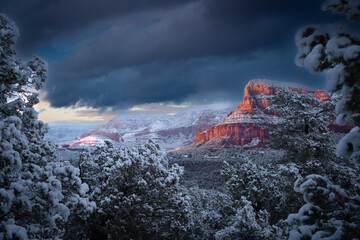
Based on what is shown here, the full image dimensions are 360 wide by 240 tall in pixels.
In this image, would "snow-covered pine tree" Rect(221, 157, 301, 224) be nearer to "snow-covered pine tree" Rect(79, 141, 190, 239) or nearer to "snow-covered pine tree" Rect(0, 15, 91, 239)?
"snow-covered pine tree" Rect(79, 141, 190, 239)

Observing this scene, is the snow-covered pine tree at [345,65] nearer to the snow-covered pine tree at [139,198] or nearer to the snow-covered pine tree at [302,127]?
the snow-covered pine tree at [139,198]

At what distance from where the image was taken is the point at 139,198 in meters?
9.14

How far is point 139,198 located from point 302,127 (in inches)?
416

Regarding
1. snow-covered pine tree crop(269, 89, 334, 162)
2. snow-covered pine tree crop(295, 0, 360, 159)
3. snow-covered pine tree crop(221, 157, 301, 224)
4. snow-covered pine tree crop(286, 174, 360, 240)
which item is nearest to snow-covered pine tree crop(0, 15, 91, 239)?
snow-covered pine tree crop(286, 174, 360, 240)

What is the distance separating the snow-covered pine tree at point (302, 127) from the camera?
426 inches

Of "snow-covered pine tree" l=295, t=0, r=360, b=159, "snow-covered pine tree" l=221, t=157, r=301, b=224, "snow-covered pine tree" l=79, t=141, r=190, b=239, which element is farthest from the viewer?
"snow-covered pine tree" l=221, t=157, r=301, b=224

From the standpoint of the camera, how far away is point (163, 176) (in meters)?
10.3

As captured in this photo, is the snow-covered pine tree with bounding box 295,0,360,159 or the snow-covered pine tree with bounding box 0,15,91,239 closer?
the snow-covered pine tree with bounding box 295,0,360,159

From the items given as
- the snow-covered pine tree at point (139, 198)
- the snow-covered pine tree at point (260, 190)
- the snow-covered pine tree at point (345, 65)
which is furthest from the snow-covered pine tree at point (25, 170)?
the snow-covered pine tree at point (260, 190)

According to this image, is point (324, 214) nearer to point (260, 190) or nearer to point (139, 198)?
point (139, 198)

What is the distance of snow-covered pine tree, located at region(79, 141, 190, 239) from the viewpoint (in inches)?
336

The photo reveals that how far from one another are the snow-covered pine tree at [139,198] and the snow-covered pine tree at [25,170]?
2.54 m

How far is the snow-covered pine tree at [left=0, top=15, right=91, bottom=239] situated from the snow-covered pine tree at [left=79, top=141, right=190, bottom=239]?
254cm

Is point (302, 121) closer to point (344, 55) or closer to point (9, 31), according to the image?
point (344, 55)
